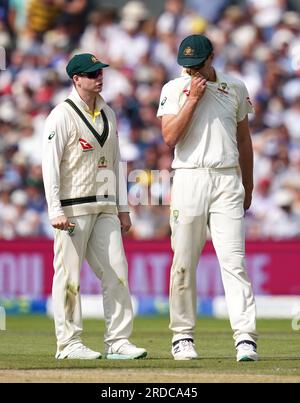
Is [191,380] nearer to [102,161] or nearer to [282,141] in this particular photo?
[102,161]

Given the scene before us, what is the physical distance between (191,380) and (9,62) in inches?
512

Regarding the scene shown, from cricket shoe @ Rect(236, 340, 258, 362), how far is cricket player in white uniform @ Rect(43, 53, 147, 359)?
0.71 metres

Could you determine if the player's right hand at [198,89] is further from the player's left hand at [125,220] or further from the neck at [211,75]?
the player's left hand at [125,220]

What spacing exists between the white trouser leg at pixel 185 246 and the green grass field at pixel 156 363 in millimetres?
313

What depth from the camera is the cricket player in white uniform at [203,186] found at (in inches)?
336

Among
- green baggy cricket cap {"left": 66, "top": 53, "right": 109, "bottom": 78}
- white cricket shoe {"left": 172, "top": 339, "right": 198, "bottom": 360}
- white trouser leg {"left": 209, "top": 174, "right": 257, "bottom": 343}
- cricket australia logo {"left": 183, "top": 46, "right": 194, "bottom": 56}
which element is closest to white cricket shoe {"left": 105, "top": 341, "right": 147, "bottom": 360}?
white cricket shoe {"left": 172, "top": 339, "right": 198, "bottom": 360}

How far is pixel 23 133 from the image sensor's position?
1847cm

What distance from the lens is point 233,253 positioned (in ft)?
28.1

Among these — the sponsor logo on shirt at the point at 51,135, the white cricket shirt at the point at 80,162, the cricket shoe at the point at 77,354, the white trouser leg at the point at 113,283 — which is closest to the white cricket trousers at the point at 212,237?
the white trouser leg at the point at 113,283

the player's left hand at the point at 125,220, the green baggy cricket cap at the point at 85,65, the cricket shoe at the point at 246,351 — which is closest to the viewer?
the cricket shoe at the point at 246,351

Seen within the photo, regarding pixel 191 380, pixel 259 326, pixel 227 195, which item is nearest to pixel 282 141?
pixel 259 326

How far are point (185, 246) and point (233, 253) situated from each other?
348mm

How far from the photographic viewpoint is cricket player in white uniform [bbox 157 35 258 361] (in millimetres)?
8539

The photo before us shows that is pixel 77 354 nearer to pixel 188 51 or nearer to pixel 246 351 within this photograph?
pixel 246 351
